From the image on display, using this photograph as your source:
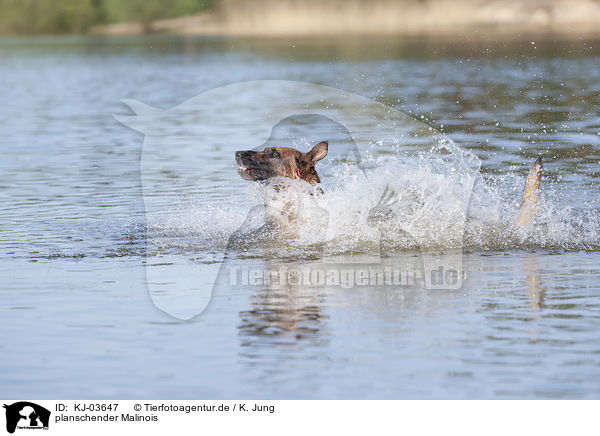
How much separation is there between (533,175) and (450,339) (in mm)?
3626

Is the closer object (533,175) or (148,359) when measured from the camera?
(148,359)

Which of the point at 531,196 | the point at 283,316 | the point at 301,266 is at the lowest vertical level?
the point at 283,316

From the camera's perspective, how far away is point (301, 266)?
37.8ft

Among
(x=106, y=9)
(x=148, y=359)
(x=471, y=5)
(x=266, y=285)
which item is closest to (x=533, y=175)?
(x=266, y=285)

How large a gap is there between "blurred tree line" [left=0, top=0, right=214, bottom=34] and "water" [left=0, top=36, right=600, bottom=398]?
3428 inches

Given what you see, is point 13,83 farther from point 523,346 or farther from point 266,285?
point 523,346

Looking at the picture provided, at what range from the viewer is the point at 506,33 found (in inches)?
2776

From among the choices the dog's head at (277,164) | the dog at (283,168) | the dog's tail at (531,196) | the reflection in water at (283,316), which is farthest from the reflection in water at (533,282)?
the dog's head at (277,164)

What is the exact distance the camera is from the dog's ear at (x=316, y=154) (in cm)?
1226

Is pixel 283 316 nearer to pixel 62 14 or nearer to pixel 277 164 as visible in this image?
pixel 277 164
